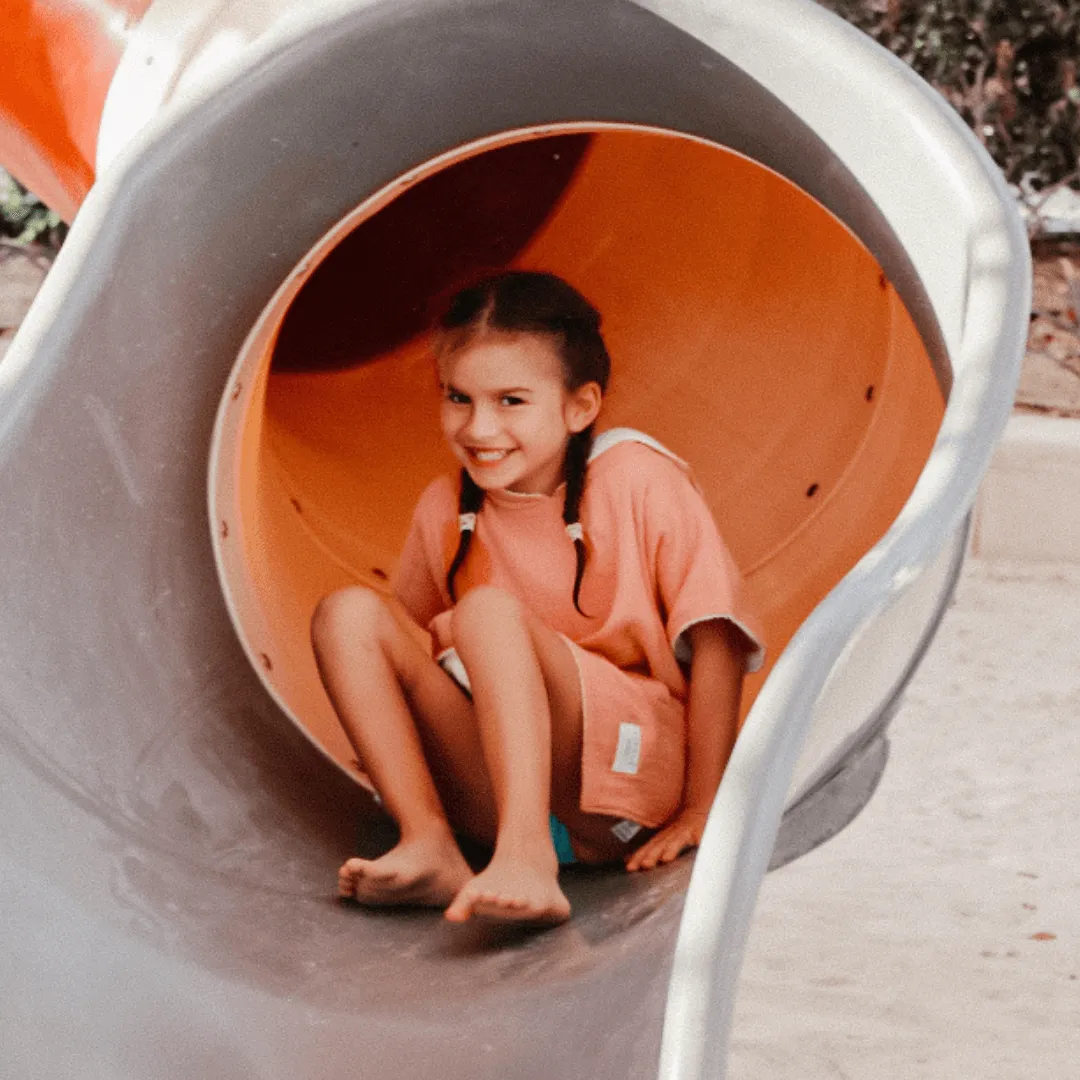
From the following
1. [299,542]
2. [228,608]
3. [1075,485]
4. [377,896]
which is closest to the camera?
[377,896]

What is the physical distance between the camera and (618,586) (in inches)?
66.0

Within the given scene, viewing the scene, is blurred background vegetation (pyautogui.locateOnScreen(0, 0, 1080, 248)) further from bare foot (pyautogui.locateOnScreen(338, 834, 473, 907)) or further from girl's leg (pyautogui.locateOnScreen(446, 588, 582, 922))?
bare foot (pyautogui.locateOnScreen(338, 834, 473, 907))

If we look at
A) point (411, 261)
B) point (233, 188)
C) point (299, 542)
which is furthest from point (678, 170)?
point (233, 188)

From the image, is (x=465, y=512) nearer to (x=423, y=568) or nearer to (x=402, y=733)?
(x=423, y=568)

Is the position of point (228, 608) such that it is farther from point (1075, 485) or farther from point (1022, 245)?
point (1075, 485)

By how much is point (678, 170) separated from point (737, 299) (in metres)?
0.20

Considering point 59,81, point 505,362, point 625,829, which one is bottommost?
point 625,829

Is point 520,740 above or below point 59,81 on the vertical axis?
below

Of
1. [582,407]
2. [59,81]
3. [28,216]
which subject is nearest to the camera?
[582,407]

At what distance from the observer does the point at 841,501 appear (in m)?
2.06

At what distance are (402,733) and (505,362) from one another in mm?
405

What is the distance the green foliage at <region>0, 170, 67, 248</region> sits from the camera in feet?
15.0

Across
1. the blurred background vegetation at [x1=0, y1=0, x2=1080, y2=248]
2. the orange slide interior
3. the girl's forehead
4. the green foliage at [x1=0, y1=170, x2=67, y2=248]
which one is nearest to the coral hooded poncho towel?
the girl's forehead

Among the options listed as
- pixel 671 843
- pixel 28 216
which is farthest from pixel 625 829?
pixel 28 216
